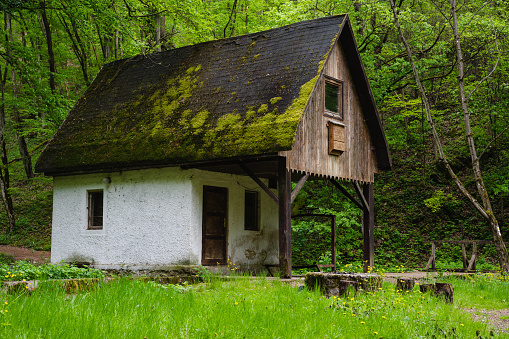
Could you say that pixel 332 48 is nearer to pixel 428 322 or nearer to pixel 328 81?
pixel 328 81

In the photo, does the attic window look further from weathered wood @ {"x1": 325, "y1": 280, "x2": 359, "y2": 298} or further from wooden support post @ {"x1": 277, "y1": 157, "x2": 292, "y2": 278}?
weathered wood @ {"x1": 325, "y1": 280, "x2": 359, "y2": 298}

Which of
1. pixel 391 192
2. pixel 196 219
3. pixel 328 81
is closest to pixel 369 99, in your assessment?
pixel 328 81

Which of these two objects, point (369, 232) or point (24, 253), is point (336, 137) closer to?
point (369, 232)

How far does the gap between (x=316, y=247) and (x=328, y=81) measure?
8.73 m

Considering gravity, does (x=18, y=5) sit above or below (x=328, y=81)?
above

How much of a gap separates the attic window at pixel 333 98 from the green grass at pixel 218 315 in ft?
21.1

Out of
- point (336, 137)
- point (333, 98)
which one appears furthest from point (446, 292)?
point (333, 98)

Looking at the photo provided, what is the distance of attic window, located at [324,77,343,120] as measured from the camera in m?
12.9

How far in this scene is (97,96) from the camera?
16.0 metres

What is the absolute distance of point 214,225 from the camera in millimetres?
13258

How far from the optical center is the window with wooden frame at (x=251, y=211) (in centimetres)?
1469

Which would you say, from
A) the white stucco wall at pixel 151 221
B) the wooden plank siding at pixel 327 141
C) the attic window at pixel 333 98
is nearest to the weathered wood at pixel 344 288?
the wooden plank siding at pixel 327 141

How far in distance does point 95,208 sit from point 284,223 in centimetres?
594

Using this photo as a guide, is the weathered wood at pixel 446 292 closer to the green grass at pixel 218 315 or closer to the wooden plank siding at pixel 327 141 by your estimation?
the green grass at pixel 218 315
